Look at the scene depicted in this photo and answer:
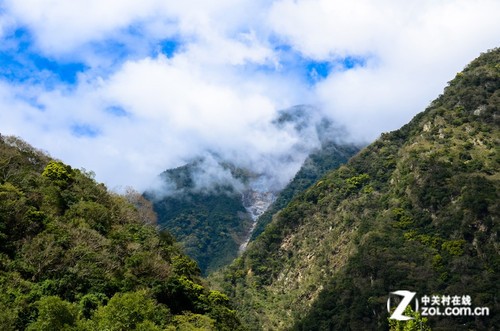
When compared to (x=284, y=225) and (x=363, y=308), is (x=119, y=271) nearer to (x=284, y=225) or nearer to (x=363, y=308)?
(x=363, y=308)

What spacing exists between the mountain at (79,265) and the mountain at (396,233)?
3423cm

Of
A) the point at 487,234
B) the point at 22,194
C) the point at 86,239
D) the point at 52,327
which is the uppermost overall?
the point at 487,234

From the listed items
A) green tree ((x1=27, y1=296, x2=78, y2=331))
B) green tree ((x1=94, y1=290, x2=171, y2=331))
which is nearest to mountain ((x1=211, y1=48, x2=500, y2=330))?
green tree ((x1=94, y1=290, x2=171, y2=331))

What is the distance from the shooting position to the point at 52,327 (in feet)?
101

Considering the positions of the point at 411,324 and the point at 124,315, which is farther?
the point at 411,324

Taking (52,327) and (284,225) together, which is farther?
(284,225)

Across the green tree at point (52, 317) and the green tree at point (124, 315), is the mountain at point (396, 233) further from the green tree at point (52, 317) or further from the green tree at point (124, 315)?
the green tree at point (52, 317)

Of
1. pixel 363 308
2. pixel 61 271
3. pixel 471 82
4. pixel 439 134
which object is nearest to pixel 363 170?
pixel 439 134

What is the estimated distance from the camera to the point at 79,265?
4059 centimetres

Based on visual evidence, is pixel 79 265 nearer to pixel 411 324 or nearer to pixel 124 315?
pixel 124 315

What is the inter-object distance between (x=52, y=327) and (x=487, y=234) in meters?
69.9

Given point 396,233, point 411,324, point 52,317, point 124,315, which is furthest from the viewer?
point 396,233

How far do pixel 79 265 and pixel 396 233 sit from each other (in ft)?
213

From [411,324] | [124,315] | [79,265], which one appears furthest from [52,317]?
[411,324]
